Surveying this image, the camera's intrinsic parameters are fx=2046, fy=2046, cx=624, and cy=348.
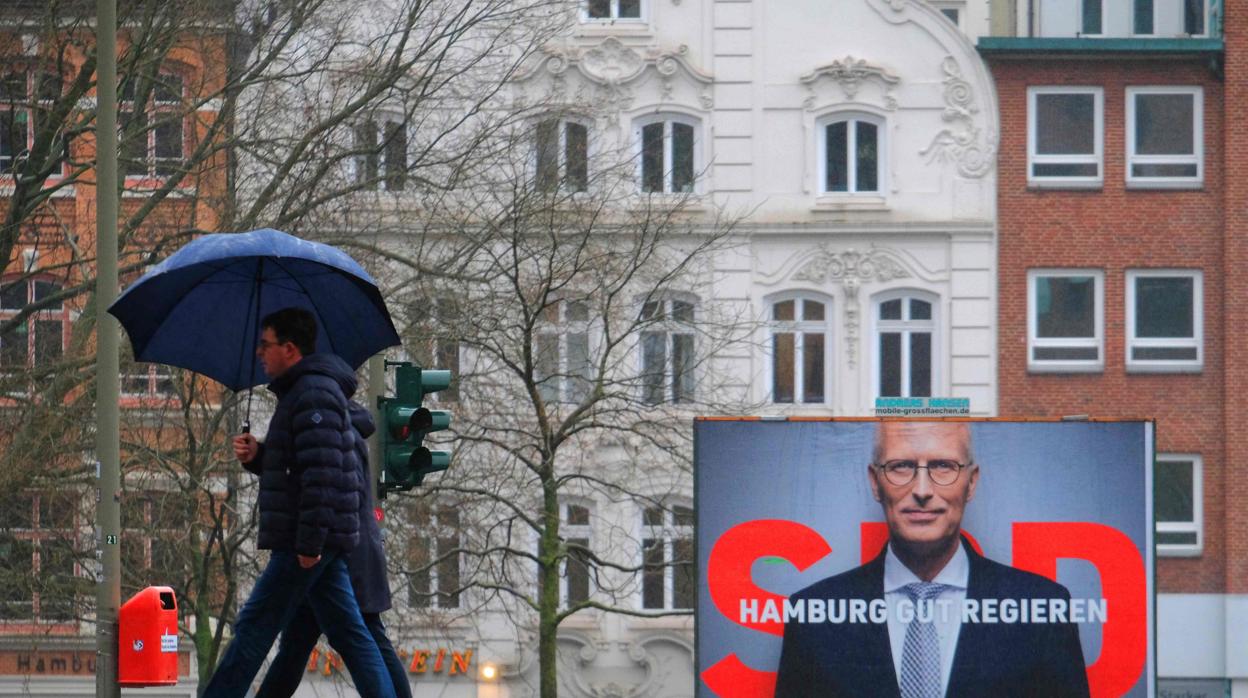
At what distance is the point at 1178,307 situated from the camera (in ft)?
114

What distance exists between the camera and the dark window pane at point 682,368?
28375mm

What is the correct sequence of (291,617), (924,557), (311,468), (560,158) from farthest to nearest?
(560,158), (924,557), (291,617), (311,468)

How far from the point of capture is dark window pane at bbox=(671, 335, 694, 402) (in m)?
28.4

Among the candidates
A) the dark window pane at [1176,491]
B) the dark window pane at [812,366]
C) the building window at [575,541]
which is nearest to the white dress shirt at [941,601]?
the building window at [575,541]

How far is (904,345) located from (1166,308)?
14.8 feet

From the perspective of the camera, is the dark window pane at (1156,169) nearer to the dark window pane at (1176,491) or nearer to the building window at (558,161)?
the dark window pane at (1176,491)

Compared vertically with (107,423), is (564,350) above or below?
above

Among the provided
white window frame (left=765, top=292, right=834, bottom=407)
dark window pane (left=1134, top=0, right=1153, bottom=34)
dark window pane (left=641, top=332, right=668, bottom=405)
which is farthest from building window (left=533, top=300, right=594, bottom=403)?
dark window pane (left=1134, top=0, right=1153, bottom=34)

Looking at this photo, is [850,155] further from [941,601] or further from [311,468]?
[311,468]

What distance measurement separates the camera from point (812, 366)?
3466 centimetres

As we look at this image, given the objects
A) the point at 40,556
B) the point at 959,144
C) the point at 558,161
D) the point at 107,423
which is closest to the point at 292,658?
the point at 107,423

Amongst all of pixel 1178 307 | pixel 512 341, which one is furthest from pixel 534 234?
pixel 1178 307

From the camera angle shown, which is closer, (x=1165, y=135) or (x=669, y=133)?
(x=669, y=133)

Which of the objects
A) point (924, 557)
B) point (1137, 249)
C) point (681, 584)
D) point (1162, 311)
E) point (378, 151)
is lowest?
point (681, 584)
